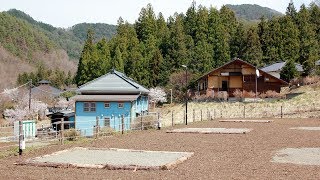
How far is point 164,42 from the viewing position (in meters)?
64.9

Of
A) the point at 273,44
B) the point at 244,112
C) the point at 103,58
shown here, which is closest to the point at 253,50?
the point at 273,44

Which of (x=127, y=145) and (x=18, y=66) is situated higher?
(x=18, y=66)

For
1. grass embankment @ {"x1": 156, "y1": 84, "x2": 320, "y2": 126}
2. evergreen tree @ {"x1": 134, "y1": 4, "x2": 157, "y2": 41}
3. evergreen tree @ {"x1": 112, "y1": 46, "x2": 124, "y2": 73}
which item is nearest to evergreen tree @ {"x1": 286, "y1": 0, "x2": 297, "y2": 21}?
evergreen tree @ {"x1": 134, "y1": 4, "x2": 157, "y2": 41}

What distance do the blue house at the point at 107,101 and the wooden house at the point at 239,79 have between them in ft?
39.6

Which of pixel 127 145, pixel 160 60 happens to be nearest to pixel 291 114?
pixel 127 145

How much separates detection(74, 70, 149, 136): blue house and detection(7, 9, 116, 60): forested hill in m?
97.5

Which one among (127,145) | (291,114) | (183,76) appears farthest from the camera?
(183,76)

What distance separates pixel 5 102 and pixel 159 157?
50.0 m

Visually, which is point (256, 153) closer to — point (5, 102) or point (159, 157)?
point (159, 157)

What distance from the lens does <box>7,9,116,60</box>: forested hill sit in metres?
139

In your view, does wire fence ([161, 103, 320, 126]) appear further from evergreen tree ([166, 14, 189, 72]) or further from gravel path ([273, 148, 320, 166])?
evergreen tree ([166, 14, 189, 72])

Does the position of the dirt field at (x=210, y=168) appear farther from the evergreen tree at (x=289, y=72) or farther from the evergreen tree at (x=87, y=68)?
the evergreen tree at (x=87, y=68)

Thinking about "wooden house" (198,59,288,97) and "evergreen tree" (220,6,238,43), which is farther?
"evergreen tree" (220,6,238,43)

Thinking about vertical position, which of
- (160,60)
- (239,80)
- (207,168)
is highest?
(160,60)
